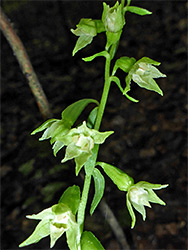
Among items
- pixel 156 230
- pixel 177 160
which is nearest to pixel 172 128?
pixel 177 160

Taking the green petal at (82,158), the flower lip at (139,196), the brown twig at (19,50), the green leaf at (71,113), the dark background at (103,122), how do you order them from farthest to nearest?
the dark background at (103,122) < the brown twig at (19,50) < the green leaf at (71,113) < the flower lip at (139,196) < the green petal at (82,158)

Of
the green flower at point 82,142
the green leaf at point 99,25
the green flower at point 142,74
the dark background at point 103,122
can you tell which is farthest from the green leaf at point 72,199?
the dark background at point 103,122

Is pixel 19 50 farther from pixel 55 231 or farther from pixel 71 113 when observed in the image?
pixel 55 231

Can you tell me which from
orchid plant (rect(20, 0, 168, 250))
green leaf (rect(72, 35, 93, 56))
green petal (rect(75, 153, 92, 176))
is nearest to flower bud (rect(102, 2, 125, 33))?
orchid plant (rect(20, 0, 168, 250))

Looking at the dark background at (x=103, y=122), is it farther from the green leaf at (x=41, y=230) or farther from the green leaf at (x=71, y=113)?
the green leaf at (x=41, y=230)

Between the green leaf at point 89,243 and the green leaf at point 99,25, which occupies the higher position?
the green leaf at point 99,25

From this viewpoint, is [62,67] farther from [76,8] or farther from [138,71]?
[138,71]

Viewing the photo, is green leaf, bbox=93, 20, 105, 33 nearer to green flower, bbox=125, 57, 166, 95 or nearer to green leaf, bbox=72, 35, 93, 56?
green leaf, bbox=72, 35, 93, 56
